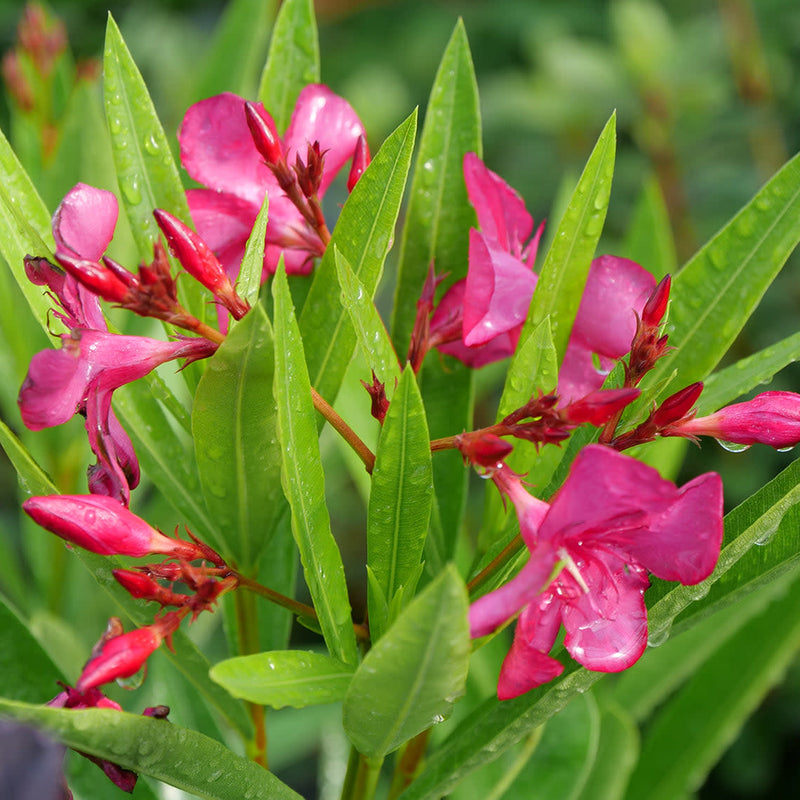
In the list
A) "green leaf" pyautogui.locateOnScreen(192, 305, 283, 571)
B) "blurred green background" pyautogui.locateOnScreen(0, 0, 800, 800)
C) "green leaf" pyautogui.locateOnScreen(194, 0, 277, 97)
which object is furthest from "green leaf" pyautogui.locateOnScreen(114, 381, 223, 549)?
"blurred green background" pyautogui.locateOnScreen(0, 0, 800, 800)

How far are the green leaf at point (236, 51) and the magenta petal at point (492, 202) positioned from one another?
58cm

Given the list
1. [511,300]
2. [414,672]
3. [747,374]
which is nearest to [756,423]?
[747,374]

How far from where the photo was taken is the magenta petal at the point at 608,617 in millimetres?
645

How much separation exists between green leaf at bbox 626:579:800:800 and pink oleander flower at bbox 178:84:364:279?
27.7 inches

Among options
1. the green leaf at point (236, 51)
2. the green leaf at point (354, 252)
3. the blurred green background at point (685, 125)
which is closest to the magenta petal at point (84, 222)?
the green leaf at point (354, 252)

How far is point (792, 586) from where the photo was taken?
43.4 inches

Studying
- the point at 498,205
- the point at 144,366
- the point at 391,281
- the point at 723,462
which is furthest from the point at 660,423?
the point at 391,281

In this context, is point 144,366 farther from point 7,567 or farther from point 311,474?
point 7,567

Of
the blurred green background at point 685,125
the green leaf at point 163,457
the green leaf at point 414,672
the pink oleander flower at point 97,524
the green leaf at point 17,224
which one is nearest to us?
the green leaf at point 414,672

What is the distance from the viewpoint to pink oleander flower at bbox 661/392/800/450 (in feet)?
2.26

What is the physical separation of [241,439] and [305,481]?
0.08 m

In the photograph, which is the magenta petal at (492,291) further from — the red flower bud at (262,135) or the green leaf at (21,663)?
the green leaf at (21,663)

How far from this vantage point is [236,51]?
1309mm

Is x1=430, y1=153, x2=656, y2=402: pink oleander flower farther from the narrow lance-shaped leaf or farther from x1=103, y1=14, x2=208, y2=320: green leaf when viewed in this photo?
the narrow lance-shaped leaf
